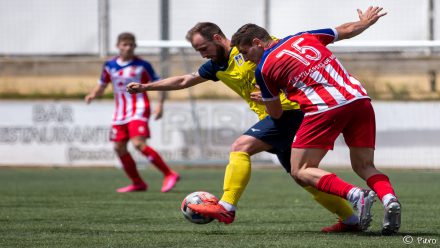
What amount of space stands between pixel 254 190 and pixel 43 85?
859 centimetres

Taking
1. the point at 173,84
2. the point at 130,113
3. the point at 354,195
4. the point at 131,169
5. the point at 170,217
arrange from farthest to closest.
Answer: the point at 130,113, the point at 131,169, the point at 170,217, the point at 173,84, the point at 354,195

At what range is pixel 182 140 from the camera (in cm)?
1656

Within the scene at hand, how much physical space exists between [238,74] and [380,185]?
1.46 m

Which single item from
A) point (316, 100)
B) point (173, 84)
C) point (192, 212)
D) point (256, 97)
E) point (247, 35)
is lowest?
point (192, 212)

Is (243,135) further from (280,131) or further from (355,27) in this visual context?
(355,27)

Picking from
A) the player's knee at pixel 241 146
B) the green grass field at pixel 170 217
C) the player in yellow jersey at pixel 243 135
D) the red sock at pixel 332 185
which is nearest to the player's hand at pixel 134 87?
the player in yellow jersey at pixel 243 135

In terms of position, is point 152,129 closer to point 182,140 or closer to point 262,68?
point 182,140

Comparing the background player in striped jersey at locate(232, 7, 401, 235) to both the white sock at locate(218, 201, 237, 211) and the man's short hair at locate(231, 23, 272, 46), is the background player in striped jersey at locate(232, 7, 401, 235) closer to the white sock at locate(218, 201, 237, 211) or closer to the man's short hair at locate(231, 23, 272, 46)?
the man's short hair at locate(231, 23, 272, 46)

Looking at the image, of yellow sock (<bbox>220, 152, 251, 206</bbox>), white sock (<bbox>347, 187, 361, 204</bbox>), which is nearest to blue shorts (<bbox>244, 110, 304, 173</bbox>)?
yellow sock (<bbox>220, 152, 251, 206</bbox>)

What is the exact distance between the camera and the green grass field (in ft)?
20.8

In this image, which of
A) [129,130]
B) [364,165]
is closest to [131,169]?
[129,130]

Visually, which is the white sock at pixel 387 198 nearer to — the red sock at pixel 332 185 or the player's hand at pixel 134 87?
the red sock at pixel 332 185

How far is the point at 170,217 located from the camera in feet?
26.7

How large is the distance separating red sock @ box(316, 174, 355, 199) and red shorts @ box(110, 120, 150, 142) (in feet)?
18.2
